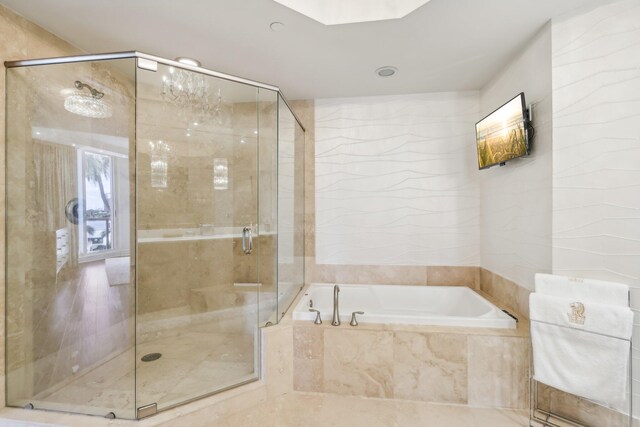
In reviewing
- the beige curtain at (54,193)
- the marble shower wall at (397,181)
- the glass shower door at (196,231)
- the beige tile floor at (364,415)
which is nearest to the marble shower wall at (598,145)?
the beige tile floor at (364,415)

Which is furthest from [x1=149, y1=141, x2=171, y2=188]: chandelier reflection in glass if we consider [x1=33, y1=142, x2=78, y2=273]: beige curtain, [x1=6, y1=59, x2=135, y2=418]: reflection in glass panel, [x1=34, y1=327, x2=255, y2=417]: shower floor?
[x1=34, y1=327, x2=255, y2=417]: shower floor

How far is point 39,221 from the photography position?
74.2 inches

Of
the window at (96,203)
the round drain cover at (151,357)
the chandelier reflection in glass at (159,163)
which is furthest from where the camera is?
the chandelier reflection in glass at (159,163)

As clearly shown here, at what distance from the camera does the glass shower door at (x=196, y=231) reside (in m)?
2.15

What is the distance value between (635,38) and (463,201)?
5.35 ft

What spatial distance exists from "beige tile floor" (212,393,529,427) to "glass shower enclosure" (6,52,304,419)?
0.26m

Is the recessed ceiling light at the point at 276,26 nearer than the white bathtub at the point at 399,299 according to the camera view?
Yes

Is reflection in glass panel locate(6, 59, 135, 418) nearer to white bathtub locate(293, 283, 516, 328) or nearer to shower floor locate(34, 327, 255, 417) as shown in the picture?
shower floor locate(34, 327, 255, 417)

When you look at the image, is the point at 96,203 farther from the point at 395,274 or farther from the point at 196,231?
the point at 395,274

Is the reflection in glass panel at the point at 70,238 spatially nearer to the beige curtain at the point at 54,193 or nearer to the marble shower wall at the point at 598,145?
the beige curtain at the point at 54,193

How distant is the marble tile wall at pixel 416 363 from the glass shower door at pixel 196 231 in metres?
0.47

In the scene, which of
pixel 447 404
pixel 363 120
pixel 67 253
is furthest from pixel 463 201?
pixel 67 253

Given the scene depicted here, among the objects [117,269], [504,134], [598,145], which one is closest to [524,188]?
[504,134]

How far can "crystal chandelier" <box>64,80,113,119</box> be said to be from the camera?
1.95 meters
